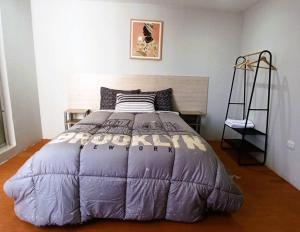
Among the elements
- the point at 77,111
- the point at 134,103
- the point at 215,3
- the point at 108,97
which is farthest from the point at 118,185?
the point at 215,3

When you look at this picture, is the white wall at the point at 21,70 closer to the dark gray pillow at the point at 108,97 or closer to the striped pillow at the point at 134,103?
the dark gray pillow at the point at 108,97

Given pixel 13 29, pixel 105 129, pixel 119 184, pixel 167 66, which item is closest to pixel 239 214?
pixel 119 184

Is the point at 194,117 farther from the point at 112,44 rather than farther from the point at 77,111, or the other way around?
the point at 77,111

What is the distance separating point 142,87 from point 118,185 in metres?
2.22

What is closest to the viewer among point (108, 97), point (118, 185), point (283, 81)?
point (118, 185)

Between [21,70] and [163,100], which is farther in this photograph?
[163,100]

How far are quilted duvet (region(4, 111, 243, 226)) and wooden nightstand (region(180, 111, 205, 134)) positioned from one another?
1.86m

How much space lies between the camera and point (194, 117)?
11.8ft

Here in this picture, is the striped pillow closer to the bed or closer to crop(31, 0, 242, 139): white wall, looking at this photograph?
crop(31, 0, 242, 139): white wall

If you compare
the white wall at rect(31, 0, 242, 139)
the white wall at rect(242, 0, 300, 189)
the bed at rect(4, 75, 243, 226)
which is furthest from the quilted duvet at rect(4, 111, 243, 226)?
the white wall at rect(31, 0, 242, 139)

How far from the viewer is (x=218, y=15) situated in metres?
3.38

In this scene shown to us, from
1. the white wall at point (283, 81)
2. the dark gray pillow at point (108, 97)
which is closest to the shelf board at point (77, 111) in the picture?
the dark gray pillow at point (108, 97)

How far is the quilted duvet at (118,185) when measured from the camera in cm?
148

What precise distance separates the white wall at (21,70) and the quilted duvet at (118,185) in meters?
1.49
